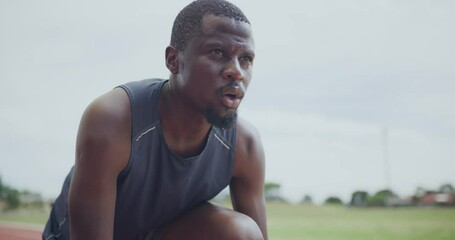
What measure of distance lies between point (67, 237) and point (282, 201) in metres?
3.82

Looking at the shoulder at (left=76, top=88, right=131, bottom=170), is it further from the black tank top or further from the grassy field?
the grassy field

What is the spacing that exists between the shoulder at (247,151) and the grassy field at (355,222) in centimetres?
265

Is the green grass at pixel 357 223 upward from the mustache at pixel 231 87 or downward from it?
downward

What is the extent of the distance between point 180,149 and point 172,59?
213mm

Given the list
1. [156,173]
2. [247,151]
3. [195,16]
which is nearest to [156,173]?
[156,173]

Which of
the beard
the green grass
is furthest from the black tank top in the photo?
the green grass

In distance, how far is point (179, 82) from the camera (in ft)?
4.28

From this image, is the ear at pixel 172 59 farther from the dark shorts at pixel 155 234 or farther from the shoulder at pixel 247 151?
the dark shorts at pixel 155 234

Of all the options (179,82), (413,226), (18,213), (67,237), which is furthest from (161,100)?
(18,213)

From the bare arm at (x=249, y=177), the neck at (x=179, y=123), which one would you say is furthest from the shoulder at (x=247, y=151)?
the neck at (x=179, y=123)

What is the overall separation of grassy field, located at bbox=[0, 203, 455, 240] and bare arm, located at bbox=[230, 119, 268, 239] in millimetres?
2608

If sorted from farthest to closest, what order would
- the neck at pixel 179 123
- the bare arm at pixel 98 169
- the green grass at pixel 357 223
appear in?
1. the green grass at pixel 357 223
2. the neck at pixel 179 123
3. the bare arm at pixel 98 169

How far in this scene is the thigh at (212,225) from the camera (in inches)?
49.4

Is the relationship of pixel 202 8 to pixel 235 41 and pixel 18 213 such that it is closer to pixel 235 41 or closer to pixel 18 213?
pixel 235 41
